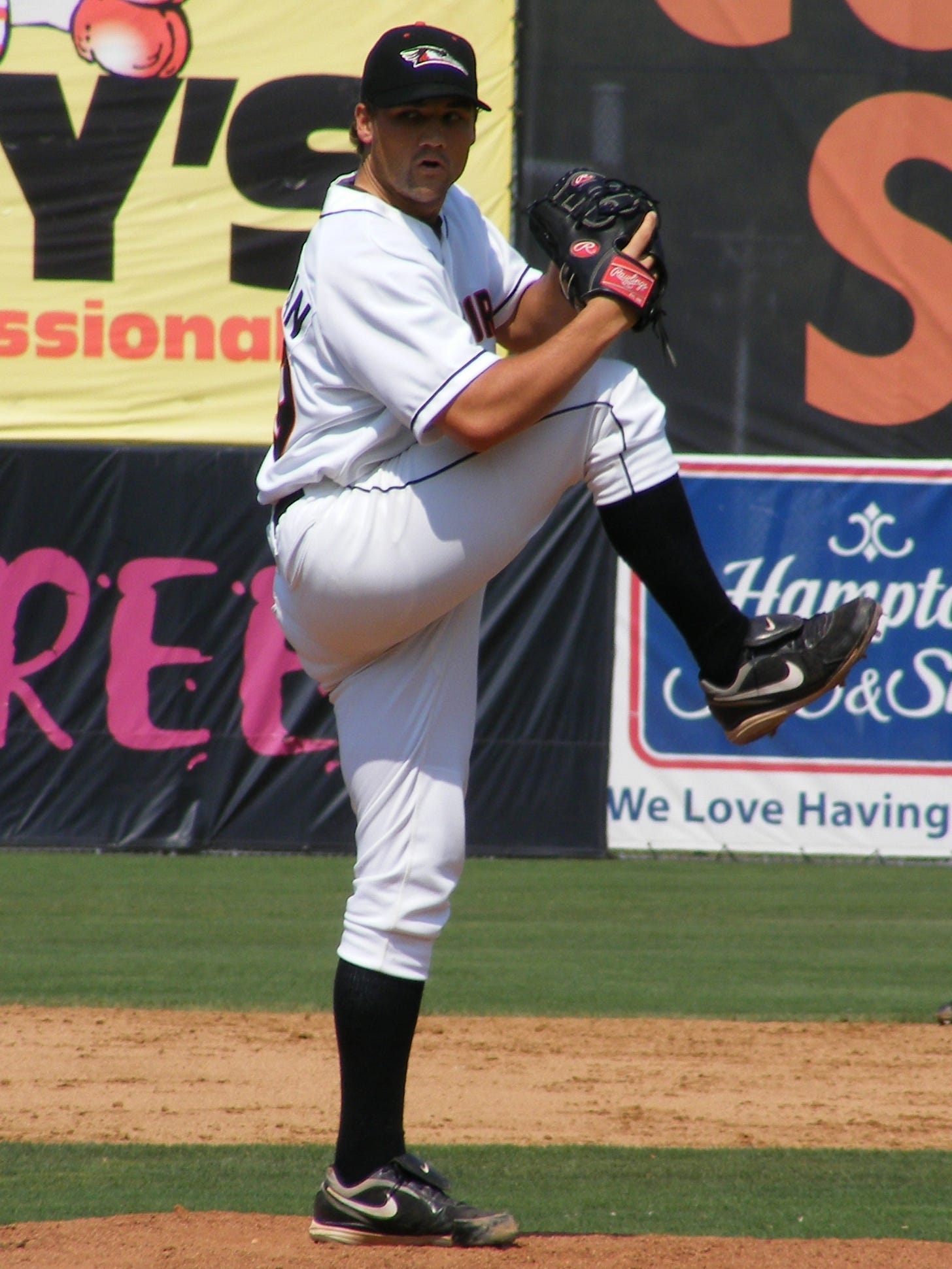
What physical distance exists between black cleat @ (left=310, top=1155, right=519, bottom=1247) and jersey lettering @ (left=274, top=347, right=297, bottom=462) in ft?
3.72

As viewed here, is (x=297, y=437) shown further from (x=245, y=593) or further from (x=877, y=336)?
(x=877, y=336)

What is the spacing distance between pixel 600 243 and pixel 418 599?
0.61 metres

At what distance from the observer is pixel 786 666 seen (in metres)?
2.59

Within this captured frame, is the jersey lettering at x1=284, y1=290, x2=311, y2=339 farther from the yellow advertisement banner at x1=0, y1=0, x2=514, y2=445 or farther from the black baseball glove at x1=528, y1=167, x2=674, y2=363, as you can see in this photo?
the yellow advertisement banner at x1=0, y1=0, x2=514, y2=445

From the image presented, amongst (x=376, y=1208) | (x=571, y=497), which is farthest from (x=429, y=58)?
(x=571, y=497)

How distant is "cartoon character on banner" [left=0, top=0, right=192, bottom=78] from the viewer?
9344mm

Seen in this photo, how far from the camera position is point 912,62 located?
926 centimetres

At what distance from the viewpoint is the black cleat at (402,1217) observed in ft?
8.67

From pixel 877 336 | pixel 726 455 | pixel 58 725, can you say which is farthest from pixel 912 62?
pixel 58 725

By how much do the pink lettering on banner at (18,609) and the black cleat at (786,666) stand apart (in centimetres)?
684

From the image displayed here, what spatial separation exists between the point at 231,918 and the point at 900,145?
5.47 meters

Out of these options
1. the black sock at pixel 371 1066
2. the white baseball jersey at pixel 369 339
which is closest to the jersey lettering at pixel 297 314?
the white baseball jersey at pixel 369 339

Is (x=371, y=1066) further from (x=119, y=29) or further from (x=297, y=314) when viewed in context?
(x=119, y=29)

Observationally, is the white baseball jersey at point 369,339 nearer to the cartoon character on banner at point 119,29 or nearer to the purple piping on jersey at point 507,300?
the purple piping on jersey at point 507,300
